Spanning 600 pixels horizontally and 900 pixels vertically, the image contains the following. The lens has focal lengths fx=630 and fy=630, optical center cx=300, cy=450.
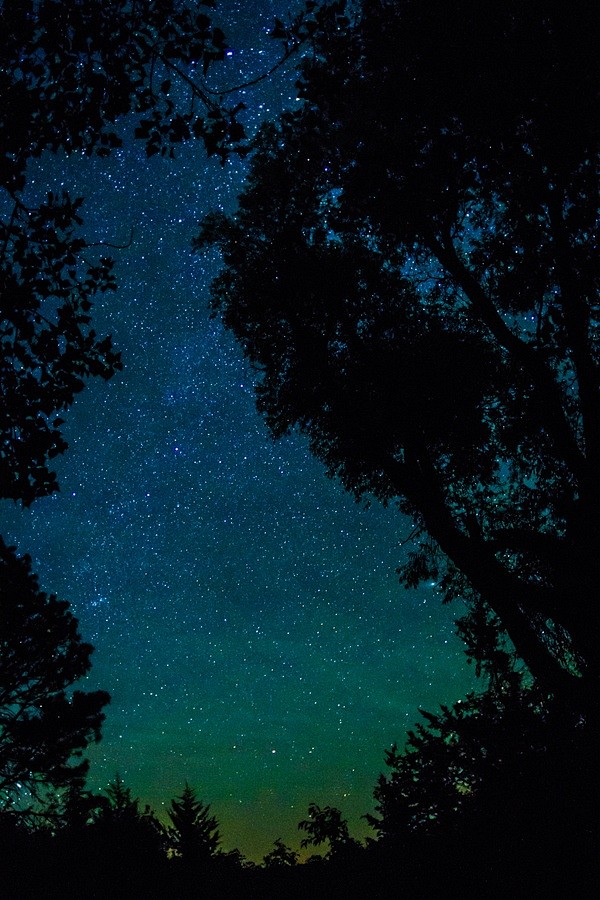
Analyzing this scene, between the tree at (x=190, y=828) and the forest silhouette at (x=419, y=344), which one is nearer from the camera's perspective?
the forest silhouette at (x=419, y=344)

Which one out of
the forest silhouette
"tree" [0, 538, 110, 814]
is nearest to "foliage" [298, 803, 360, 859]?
the forest silhouette

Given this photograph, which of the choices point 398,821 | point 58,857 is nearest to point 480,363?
point 398,821

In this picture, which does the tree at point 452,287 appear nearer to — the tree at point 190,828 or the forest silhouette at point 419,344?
the forest silhouette at point 419,344

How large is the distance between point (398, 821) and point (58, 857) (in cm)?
922

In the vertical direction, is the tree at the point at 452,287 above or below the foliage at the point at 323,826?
above

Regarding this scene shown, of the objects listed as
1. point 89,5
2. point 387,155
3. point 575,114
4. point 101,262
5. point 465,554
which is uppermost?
point 387,155

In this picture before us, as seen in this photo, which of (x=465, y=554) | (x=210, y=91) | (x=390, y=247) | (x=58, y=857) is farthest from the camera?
(x=58, y=857)

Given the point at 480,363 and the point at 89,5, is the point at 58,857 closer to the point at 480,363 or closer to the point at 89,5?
A: the point at 480,363

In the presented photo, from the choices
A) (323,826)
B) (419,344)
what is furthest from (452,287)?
(323,826)

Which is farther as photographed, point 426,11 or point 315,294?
point 315,294

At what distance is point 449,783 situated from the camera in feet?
19.0

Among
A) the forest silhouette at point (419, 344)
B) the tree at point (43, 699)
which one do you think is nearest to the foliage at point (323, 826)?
the forest silhouette at point (419, 344)

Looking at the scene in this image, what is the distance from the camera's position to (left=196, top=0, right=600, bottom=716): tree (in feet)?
25.5

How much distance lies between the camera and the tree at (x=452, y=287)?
7766 millimetres
